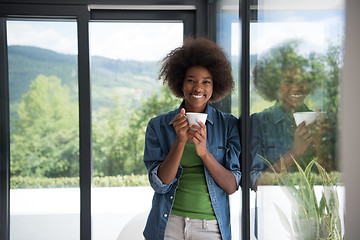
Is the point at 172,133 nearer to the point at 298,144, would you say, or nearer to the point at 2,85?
the point at 298,144

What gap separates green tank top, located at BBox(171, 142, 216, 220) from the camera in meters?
1.43

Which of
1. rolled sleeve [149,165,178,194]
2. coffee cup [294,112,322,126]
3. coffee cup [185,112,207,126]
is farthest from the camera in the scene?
rolled sleeve [149,165,178,194]

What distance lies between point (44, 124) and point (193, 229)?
153cm

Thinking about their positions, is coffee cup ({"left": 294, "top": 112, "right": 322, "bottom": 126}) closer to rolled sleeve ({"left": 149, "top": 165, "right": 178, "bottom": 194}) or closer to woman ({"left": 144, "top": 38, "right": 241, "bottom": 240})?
woman ({"left": 144, "top": 38, "right": 241, "bottom": 240})

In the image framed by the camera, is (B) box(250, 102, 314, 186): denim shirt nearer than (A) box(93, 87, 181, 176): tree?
Yes

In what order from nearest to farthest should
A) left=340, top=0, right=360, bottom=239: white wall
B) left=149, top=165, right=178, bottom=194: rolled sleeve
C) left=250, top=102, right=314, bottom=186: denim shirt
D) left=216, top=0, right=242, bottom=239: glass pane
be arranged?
left=340, top=0, right=360, bottom=239: white wall < left=250, top=102, right=314, bottom=186: denim shirt < left=149, top=165, right=178, bottom=194: rolled sleeve < left=216, top=0, right=242, bottom=239: glass pane

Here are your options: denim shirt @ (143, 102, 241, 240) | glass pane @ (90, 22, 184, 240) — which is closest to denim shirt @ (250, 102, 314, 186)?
denim shirt @ (143, 102, 241, 240)

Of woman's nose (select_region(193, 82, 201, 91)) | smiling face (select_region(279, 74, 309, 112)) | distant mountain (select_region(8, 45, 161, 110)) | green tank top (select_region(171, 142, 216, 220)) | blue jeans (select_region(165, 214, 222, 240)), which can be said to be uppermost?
distant mountain (select_region(8, 45, 161, 110))

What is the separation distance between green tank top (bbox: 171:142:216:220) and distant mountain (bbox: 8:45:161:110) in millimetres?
1311

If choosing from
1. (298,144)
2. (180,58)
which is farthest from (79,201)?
(298,144)

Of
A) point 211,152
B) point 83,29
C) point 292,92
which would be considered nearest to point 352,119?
point 292,92

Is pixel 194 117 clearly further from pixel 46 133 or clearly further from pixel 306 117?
pixel 46 133

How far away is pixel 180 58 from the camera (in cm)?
156

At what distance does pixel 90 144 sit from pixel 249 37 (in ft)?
4.83
